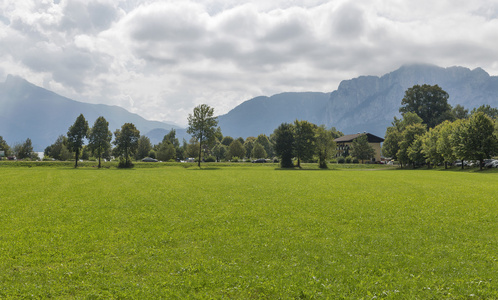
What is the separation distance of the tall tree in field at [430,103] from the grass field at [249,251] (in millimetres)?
154659

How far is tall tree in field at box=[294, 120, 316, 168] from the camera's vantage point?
10569 centimetres

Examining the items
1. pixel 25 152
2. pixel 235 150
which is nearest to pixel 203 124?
pixel 235 150

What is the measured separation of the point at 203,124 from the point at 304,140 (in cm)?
3645

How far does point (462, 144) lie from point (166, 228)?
87.9 meters

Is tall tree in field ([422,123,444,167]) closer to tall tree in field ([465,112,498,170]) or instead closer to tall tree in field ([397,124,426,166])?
tall tree in field ([397,124,426,166])

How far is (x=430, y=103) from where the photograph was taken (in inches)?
6230

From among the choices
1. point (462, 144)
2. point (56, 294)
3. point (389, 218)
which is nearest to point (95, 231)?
point (56, 294)

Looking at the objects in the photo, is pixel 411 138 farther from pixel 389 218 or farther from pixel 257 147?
pixel 389 218

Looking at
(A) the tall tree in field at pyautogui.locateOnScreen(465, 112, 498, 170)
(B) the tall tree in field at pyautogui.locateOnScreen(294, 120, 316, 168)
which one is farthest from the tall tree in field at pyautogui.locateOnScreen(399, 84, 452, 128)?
(B) the tall tree in field at pyautogui.locateOnScreen(294, 120, 316, 168)

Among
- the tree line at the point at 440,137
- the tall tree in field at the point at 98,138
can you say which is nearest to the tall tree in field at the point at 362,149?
the tree line at the point at 440,137

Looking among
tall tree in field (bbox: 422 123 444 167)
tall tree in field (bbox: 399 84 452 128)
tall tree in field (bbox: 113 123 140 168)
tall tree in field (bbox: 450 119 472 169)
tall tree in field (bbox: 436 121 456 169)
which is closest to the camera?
tall tree in field (bbox: 450 119 472 169)

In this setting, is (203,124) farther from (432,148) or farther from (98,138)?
(432,148)

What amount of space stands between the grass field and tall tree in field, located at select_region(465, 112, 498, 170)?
6651 cm

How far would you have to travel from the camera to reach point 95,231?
56.4 ft
